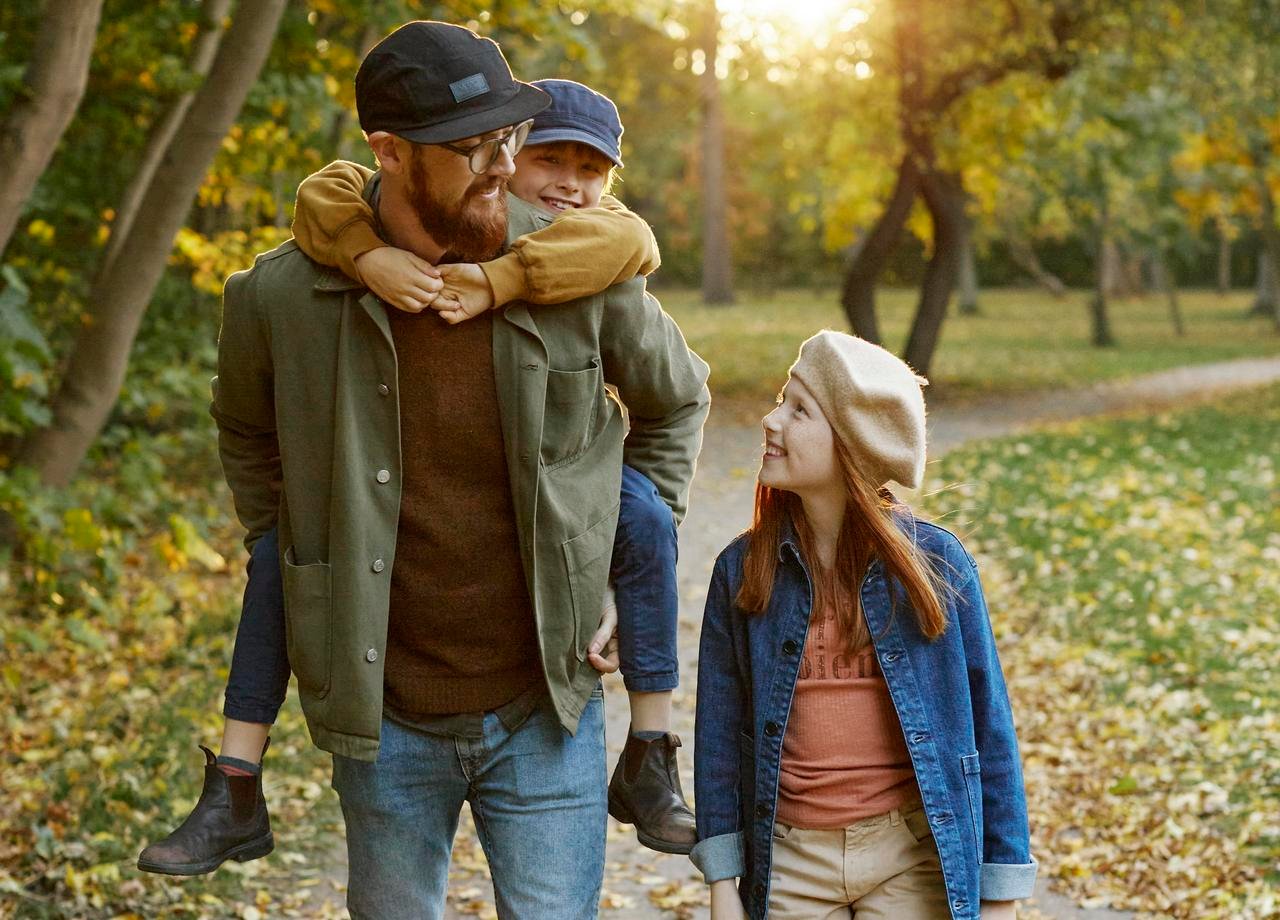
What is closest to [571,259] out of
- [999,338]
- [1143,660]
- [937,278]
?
[1143,660]

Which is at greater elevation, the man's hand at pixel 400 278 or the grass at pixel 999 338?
the man's hand at pixel 400 278

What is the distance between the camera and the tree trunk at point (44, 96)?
542cm

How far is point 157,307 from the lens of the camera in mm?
10383

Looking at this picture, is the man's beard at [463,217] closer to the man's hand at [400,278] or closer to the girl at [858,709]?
the man's hand at [400,278]

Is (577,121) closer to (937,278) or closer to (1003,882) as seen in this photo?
(1003,882)

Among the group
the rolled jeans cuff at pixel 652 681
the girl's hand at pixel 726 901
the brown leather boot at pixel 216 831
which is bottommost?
the girl's hand at pixel 726 901

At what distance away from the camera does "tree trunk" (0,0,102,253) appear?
17.8 feet

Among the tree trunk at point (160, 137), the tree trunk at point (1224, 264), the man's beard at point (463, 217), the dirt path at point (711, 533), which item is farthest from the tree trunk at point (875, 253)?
the tree trunk at point (1224, 264)

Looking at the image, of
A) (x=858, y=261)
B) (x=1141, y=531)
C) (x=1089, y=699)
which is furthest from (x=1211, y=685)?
(x=858, y=261)

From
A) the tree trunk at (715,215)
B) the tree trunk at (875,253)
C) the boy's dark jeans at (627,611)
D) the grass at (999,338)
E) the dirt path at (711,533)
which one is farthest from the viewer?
the tree trunk at (715,215)

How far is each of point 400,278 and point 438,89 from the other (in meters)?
0.29

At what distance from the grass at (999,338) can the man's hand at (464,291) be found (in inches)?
681

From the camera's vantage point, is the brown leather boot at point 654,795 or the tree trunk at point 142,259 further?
the tree trunk at point 142,259

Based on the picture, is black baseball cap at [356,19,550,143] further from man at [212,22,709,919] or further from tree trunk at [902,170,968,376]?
tree trunk at [902,170,968,376]
